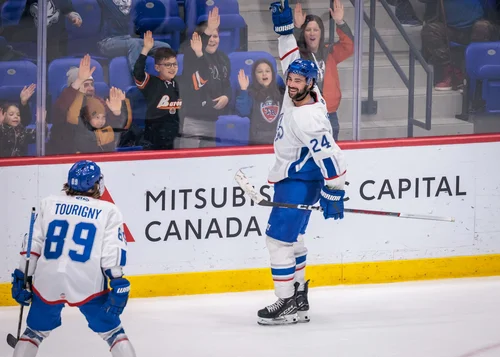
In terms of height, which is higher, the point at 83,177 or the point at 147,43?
the point at 147,43

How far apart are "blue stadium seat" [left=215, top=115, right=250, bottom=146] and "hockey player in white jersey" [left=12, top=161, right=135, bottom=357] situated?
5.84ft

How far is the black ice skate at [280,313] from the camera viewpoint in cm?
572

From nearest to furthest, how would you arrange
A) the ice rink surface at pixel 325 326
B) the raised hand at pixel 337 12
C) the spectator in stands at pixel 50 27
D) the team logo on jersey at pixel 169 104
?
the ice rink surface at pixel 325 326 → the spectator in stands at pixel 50 27 → the team logo on jersey at pixel 169 104 → the raised hand at pixel 337 12

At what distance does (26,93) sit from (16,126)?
0.58 feet

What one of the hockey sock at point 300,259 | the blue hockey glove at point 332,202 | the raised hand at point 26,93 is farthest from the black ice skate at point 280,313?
the raised hand at point 26,93

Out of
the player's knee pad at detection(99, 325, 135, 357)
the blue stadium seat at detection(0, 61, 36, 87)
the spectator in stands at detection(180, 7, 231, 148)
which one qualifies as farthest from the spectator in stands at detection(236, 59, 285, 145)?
the player's knee pad at detection(99, 325, 135, 357)

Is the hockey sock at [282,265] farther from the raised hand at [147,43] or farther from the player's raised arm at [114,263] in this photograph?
the player's raised arm at [114,263]

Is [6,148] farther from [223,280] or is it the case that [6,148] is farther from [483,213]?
[483,213]

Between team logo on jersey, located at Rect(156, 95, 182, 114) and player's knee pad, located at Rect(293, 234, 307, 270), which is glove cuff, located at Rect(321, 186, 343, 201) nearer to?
player's knee pad, located at Rect(293, 234, 307, 270)

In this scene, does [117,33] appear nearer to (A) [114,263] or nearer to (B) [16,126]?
(B) [16,126]

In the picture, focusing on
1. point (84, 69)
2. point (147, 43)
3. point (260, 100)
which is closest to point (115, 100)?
point (84, 69)

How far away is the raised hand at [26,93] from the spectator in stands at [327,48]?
145 centimetres

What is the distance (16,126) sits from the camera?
5.88 metres

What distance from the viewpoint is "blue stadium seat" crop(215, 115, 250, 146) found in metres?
6.17
